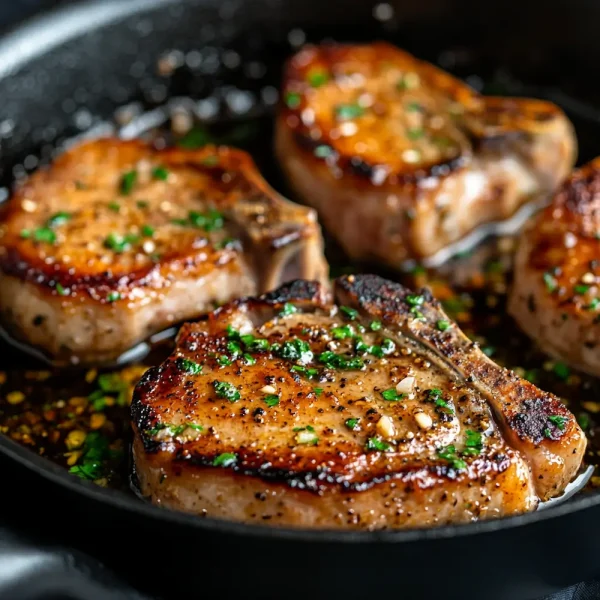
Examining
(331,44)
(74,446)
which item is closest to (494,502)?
(74,446)

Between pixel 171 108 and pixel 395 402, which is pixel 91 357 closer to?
pixel 395 402

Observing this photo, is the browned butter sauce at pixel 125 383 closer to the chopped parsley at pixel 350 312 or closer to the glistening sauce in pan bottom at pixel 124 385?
the glistening sauce in pan bottom at pixel 124 385

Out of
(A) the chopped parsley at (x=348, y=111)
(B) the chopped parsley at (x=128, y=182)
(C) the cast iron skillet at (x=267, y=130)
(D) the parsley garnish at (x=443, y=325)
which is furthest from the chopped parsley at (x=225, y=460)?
(A) the chopped parsley at (x=348, y=111)

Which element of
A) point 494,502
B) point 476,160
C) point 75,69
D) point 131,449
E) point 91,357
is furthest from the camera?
point 75,69

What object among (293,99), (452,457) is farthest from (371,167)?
(452,457)

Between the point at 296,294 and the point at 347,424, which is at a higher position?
the point at 296,294

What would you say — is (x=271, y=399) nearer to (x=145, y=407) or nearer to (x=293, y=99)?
(x=145, y=407)
